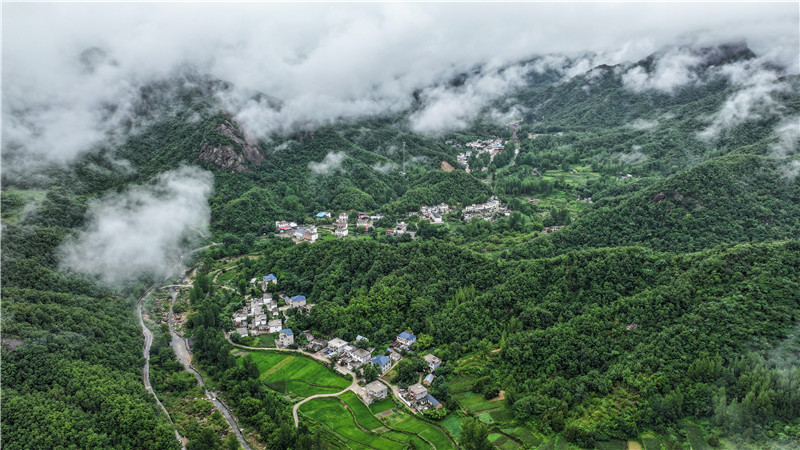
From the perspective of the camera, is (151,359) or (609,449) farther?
(151,359)

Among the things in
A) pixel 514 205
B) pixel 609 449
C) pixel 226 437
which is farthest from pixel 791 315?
pixel 514 205

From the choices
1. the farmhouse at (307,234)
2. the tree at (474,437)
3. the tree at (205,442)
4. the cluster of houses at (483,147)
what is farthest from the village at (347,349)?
the cluster of houses at (483,147)

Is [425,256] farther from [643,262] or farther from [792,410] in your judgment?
[792,410]

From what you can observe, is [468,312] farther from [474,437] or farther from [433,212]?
[433,212]

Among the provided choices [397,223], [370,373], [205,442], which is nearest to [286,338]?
[370,373]

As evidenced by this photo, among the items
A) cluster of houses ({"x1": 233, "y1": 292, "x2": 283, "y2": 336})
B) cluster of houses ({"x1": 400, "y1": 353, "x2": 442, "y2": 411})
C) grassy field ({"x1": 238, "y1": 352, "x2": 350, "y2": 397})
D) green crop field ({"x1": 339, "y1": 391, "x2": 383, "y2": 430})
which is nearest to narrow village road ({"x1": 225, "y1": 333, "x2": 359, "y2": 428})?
grassy field ({"x1": 238, "y1": 352, "x2": 350, "y2": 397})

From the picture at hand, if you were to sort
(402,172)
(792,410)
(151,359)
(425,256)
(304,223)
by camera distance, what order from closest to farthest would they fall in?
(792,410) < (151,359) < (425,256) < (304,223) < (402,172)

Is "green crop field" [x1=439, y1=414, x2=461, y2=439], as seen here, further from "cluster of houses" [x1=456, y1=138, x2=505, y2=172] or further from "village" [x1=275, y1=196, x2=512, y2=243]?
"cluster of houses" [x1=456, y1=138, x2=505, y2=172]
